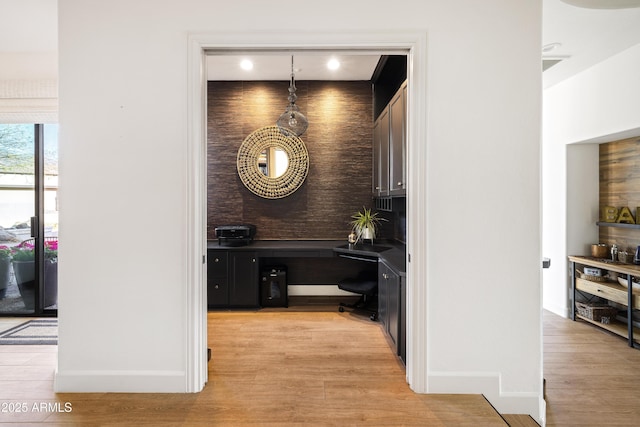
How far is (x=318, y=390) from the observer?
2299mm

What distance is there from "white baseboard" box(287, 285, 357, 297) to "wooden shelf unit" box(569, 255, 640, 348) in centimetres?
251

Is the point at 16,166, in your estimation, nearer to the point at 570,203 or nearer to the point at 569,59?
the point at 569,59

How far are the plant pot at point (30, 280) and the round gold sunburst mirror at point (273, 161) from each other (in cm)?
233

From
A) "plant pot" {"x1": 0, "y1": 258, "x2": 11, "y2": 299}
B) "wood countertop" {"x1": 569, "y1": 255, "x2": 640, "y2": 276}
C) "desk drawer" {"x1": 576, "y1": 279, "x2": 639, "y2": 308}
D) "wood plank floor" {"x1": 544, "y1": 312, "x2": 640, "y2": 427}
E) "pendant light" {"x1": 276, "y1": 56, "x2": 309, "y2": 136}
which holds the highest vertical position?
"pendant light" {"x1": 276, "y1": 56, "x2": 309, "y2": 136}

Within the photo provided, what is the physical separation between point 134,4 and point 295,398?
8.61 ft

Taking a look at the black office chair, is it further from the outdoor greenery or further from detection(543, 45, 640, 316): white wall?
the outdoor greenery

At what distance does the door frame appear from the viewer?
218 cm

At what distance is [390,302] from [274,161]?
2321mm

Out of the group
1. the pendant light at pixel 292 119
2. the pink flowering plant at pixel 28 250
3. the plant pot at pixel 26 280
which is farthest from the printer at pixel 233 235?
the plant pot at pixel 26 280

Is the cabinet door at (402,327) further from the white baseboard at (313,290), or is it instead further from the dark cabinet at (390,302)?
the white baseboard at (313,290)

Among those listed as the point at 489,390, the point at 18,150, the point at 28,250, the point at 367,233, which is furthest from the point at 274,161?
the point at 489,390

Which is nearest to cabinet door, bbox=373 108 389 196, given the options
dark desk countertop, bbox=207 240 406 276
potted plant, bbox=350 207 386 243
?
potted plant, bbox=350 207 386 243

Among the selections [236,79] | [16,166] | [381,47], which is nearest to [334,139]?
[236,79]

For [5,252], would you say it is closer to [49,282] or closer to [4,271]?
[4,271]
